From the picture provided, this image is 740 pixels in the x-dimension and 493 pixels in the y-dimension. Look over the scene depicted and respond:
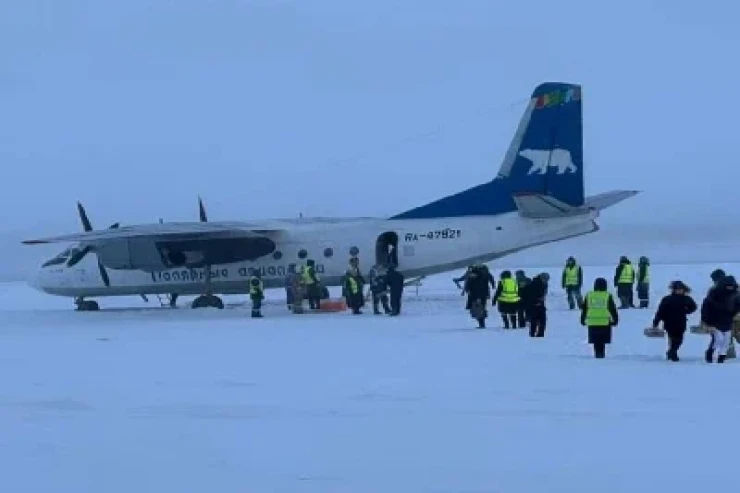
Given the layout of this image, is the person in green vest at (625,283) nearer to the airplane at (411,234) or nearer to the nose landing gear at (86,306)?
the airplane at (411,234)

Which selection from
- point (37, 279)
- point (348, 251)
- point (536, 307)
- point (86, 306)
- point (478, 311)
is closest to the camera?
point (536, 307)

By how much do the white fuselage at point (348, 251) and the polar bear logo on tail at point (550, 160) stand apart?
1478 millimetres

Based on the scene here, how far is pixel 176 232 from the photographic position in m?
28.3

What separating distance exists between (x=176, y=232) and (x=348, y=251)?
453cm

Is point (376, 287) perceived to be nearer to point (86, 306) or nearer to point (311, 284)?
point (311, 284)

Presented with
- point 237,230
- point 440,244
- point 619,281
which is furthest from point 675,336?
point 237,230

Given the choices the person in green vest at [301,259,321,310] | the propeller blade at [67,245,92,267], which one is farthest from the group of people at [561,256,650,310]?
the propeller blade at [67,245,92,267]

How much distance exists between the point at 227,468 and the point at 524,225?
20.7 meters

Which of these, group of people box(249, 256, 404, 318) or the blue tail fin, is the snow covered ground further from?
the blue tail fin

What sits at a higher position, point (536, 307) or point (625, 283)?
point (625, 283)

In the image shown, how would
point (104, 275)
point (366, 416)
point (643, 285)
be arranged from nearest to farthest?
point (366, 416)
point (643, 285)
point (104, 275)

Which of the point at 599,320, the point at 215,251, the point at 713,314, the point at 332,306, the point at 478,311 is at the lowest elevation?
the point at 332,306

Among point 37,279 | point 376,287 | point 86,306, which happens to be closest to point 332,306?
point 376,287

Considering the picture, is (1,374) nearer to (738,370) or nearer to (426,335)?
(426,335)
